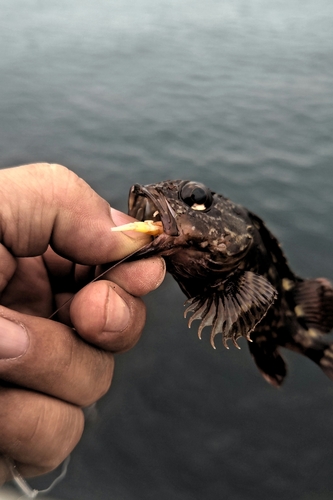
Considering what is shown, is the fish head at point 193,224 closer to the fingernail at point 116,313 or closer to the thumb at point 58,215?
the thumb at point 58,215

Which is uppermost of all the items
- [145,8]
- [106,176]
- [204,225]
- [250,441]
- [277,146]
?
[145,8]

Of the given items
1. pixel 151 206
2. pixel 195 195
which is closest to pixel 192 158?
pixel 195 195

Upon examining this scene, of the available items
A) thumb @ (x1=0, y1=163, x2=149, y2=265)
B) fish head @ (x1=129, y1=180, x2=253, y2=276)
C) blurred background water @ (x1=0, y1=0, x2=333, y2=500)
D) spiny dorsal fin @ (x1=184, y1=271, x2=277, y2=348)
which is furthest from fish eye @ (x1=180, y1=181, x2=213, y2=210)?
blurred background water @ (x1=0, y1=0, x2=333, y2=500)

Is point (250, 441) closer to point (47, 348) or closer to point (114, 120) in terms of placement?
point (47, 348)

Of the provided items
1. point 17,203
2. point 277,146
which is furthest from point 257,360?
point 277,146

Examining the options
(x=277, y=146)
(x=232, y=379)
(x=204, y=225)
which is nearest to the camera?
(x=204, y=225)

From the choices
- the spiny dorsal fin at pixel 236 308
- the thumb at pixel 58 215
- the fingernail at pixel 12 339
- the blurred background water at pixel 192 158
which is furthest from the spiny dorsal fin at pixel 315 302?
the fingernail at pixel 12 339
